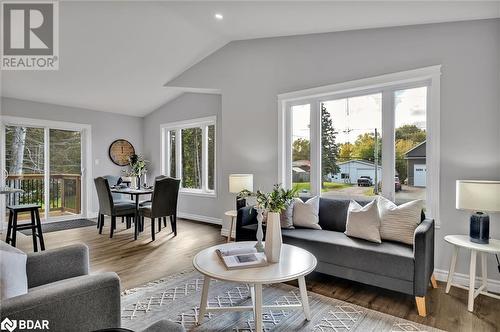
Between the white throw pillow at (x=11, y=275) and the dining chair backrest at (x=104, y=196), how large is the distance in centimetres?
318

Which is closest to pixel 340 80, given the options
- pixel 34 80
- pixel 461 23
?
pixel 461 23

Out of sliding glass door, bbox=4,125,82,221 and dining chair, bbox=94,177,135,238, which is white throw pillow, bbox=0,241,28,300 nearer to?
dining chair, bbox=94,177,135,238

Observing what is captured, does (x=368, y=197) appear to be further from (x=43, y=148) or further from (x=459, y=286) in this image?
(x=43, y=148)

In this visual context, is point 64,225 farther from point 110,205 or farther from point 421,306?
point 421,306

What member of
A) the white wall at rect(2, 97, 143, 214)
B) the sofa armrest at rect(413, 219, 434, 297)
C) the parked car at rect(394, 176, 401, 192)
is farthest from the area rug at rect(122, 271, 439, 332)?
the white wall at rect(2, 97, 143, 214)

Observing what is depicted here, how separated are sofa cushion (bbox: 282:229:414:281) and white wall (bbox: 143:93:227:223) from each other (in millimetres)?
2134

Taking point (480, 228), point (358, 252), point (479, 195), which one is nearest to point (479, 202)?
point (479, 195)

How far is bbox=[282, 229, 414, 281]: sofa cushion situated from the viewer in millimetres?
2357

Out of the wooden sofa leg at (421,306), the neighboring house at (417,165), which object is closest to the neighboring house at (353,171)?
the neighboring house at (417,165)

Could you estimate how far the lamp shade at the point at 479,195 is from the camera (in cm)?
230

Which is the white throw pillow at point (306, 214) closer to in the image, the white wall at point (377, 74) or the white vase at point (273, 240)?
the white wall at point (377, 74)

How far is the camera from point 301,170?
4.03m

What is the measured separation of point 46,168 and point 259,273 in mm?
5481

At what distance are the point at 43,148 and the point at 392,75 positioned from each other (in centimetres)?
615
